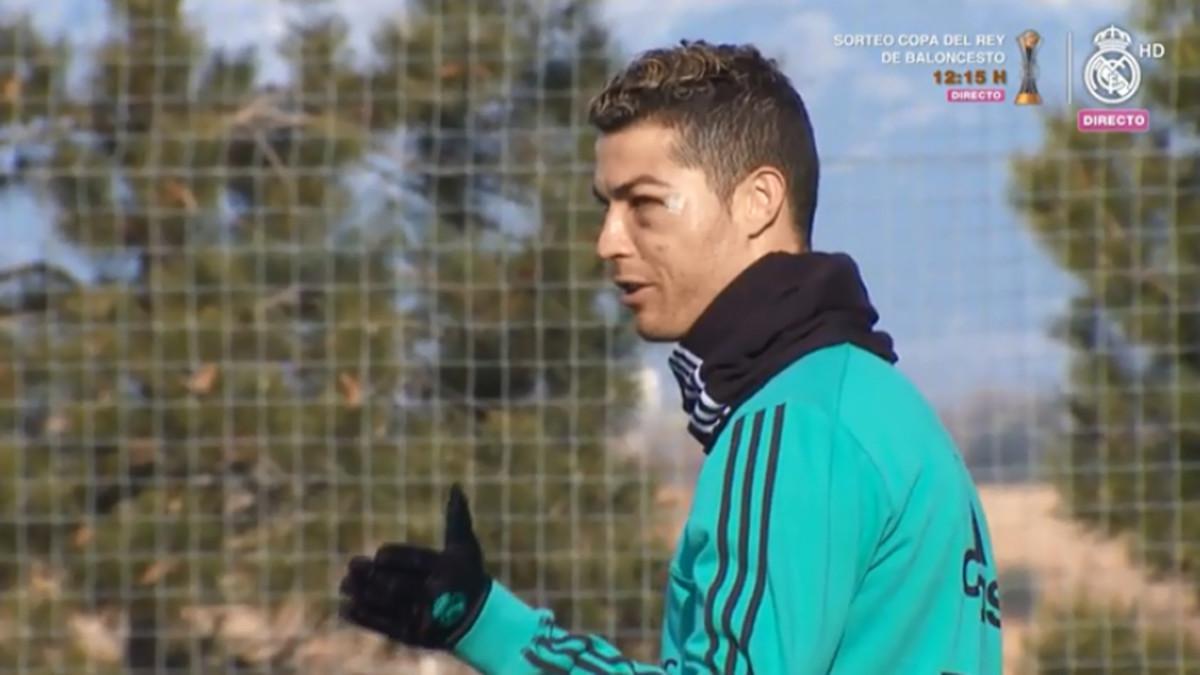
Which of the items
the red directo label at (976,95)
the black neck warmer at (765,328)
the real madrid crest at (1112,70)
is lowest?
the black neck warmer at (765,328)

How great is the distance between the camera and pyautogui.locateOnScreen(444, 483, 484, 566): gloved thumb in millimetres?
1988

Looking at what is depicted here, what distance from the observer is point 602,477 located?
5.57 metres

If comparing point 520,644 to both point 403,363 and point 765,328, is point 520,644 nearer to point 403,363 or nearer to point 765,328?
point 765,328

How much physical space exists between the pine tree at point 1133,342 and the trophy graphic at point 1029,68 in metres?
0.07

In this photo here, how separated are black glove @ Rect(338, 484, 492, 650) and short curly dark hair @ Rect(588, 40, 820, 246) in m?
0.41

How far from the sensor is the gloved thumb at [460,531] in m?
1.99

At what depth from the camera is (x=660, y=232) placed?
177cm

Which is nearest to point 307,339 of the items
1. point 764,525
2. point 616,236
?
point 616,236

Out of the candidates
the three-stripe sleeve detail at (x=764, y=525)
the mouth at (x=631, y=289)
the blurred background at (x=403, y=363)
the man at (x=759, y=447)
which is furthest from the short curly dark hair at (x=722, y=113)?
the blurred background at (x=403, y=363)

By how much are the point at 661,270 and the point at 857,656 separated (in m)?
0.35

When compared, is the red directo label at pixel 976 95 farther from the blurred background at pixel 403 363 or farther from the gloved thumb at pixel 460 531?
the gloved thumb at pixel 460 531

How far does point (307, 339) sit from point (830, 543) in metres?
4.14

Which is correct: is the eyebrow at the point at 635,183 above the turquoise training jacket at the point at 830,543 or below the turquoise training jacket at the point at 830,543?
above

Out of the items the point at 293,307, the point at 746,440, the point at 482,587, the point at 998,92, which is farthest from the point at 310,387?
the point at 746,440
